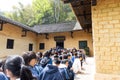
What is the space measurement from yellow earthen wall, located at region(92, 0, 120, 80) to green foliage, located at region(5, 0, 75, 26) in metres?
27.2

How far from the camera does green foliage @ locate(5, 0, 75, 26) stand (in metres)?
32.1

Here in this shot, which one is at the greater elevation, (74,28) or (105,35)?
(74,28)

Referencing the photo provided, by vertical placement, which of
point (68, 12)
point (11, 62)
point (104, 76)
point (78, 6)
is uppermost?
point (68, 12)

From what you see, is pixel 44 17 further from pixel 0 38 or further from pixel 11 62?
pixel 11 62

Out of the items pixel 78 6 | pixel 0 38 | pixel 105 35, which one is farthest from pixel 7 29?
pixel 105 35

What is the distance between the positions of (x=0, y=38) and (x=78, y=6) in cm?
989

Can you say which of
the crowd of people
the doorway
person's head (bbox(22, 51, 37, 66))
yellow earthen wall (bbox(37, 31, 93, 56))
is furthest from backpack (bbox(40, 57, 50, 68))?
the doorway

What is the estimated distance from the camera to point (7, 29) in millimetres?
14172

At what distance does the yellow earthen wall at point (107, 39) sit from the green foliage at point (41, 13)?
27179 mm

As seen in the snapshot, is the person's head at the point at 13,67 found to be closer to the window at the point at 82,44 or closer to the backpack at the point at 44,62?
the backpack at the point at 44,62

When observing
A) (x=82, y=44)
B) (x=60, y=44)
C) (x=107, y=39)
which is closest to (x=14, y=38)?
(x=60, y=44)

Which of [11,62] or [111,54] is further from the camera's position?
[111,54]

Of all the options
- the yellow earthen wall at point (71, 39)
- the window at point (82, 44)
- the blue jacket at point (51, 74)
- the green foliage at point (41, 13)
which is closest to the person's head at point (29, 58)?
the blue jacket at point (51, 74)

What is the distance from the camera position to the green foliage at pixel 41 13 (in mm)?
32125
